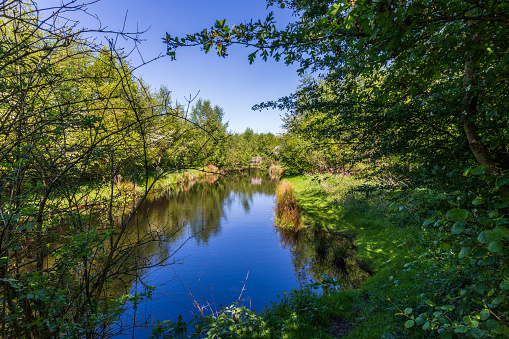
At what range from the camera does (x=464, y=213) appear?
4.48ft

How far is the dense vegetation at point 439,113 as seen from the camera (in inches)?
66.9

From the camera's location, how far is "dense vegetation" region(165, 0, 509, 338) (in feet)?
5.57

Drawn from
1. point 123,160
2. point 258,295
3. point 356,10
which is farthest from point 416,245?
point 123,160

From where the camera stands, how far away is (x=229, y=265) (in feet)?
30.5

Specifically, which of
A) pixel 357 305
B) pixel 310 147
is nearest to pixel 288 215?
pixel 357 305

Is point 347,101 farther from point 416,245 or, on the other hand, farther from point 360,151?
point 416,245

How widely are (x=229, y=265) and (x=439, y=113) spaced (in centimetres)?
849

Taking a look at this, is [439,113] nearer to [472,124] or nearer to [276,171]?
[472,124]

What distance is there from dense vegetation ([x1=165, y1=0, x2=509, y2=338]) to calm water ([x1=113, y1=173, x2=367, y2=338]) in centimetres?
339

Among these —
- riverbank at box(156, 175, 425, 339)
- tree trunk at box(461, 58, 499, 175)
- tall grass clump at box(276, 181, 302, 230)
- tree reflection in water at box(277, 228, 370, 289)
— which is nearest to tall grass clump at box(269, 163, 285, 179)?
tall grass clump at box(276, 181, 302, 230)

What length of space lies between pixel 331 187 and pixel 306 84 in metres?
11.5

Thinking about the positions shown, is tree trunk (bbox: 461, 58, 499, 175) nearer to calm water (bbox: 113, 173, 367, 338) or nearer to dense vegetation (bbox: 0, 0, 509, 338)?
dense vegetation (bbox: 0, 0, 509, 338)

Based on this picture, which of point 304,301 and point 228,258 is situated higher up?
point 304,301

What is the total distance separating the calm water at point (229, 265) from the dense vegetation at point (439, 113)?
11.1 feet
